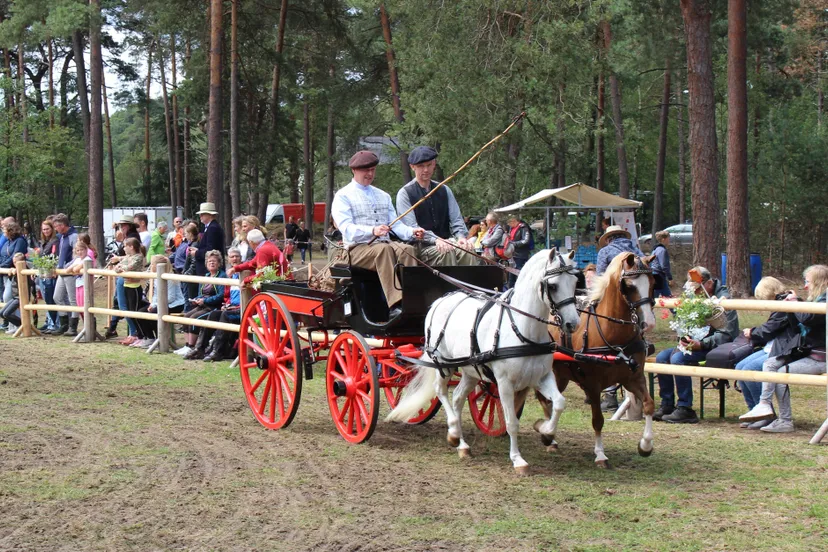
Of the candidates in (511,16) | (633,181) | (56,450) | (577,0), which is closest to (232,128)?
(511,16)

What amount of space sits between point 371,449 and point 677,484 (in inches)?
94.2

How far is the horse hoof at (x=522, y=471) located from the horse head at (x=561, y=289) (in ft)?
3.68

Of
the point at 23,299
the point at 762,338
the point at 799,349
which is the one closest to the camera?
the point at 799,349

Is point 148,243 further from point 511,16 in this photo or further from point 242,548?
point 242,548

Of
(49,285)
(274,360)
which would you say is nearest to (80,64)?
(49,285)

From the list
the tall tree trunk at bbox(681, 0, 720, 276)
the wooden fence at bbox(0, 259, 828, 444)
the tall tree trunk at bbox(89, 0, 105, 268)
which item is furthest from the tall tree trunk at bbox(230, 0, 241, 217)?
the tall tree trunk at bbox(681, 0, 720, 276)

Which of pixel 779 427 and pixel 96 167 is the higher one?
pixel 96 167

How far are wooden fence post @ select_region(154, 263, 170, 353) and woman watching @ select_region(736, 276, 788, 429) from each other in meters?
8.05

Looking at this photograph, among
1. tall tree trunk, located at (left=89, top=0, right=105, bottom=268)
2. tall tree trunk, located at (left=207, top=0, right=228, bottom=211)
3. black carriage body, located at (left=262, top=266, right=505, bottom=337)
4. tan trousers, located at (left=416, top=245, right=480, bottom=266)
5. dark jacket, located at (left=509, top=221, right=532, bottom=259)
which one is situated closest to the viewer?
black carriage body, located at (left=262, top=266, right=505, bottom=337)

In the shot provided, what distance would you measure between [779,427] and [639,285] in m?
2.31

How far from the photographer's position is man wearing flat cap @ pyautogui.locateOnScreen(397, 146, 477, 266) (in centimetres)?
767

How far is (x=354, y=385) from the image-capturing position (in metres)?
7.59

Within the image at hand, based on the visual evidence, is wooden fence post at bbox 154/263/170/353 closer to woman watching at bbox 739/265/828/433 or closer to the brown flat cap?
the brown flat cap

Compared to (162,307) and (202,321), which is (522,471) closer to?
(202,321)
